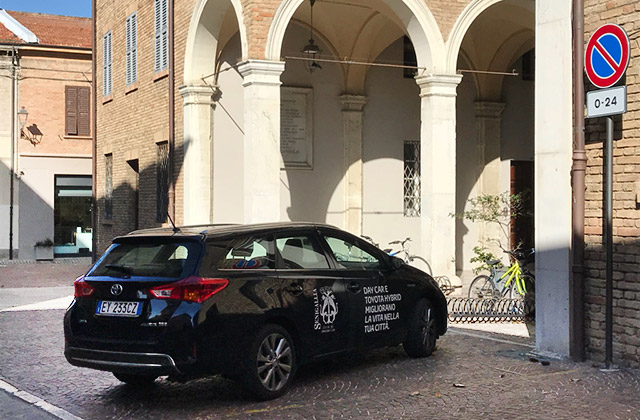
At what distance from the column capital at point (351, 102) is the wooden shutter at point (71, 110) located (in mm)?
14981

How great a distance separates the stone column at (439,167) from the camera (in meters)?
14.3

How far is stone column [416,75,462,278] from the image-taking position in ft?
47.0

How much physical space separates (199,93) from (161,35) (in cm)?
305

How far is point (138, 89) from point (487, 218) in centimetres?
1040

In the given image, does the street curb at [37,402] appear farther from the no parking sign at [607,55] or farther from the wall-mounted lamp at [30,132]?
the wall-mounted lamp at [30,132]

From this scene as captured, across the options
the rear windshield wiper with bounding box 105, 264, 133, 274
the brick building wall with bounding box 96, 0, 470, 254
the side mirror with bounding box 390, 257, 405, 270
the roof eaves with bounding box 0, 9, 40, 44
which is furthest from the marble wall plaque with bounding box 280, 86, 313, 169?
the roof eaves with bounding box 0, 9, 40, 44

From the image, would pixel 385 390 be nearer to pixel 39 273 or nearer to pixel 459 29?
pixel 459 29

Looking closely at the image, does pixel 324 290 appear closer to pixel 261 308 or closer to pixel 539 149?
pixel 261 308

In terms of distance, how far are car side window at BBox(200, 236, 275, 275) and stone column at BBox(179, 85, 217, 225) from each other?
9.64 metres

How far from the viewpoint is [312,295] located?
757 centimetres

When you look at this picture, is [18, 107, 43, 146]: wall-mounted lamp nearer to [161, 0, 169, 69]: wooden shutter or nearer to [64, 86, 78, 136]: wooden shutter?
[64, 86, 78, 136]: wooden shutter

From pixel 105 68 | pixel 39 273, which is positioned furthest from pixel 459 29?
pixel 39 273

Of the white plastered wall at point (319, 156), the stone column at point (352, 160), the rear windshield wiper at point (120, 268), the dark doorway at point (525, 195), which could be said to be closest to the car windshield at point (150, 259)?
the rear windshield wiper at point (120, 268)

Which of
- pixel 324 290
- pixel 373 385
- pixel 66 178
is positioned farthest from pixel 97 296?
pixel 66 178
